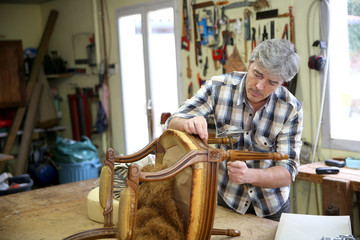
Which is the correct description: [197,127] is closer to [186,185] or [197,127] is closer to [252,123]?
[186,185]

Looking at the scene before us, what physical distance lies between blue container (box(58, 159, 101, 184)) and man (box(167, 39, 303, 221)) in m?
3.61

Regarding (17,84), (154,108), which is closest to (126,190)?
(154,108)

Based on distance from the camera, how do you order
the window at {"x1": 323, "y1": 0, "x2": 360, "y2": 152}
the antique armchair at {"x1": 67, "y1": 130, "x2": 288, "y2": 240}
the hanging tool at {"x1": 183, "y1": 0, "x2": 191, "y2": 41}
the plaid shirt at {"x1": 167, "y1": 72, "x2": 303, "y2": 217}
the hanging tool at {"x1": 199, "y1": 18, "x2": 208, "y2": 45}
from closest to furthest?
the antique armchair at {"x1": 67, "y1": 130, "x2": 288, "y2": 240}, the plaid shirt at {"x1": 167, "y1": 72, "x2": 303, "y2": 217}, the window at {"x1": 323, "y1": 0, "x2": 360, "y2": 152}, the hanging tool at {"x1": 199, "y1": 18, "x2": 208, "y2": 45}, the hanging tool at {"x1": 183, "y1": 0, "x2": 191, "y2": 41}

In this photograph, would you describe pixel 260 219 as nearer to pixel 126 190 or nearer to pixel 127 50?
pixel 126 190

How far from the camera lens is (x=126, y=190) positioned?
1374 millimetres

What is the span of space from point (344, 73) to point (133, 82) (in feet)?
10.1

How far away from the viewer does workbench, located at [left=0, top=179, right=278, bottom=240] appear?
1977mm

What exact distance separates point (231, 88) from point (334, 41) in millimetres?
1597

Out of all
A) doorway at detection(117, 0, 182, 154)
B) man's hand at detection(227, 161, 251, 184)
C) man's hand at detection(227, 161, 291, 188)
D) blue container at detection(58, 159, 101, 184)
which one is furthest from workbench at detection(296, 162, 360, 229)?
blue container at detection(58, 159, 101, 184)

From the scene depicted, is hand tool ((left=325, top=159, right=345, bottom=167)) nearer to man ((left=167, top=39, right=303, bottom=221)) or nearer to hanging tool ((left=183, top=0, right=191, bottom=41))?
man ((left=167, top=39, right=303, bottom=221))

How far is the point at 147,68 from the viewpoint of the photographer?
5.41 meters

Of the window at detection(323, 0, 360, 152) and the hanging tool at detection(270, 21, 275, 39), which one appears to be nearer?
the window at detection(323, 0, 360, 152)

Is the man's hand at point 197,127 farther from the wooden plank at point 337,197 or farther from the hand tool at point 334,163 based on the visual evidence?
the hand tool at point 334,163

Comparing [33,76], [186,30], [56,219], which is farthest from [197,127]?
[33,76]
